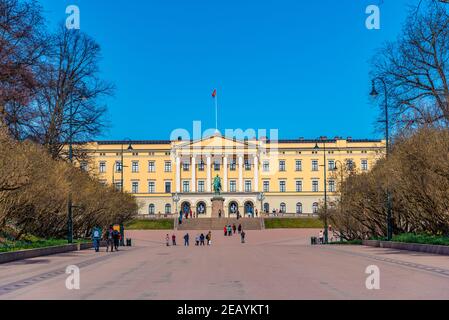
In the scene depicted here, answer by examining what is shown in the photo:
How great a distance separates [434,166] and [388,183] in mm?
7366

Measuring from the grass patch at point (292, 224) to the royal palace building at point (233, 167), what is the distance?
27.9m

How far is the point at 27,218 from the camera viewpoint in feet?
132

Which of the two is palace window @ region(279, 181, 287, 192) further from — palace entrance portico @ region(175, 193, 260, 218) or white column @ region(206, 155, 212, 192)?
white column @ region(206, 155, 212, 192)

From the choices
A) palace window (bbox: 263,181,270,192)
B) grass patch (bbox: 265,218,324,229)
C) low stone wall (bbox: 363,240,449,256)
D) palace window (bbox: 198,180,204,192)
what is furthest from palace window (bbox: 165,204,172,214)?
low stone wall (bbox: 363,240,449,256)

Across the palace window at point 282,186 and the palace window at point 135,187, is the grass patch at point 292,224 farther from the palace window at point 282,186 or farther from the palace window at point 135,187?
the palace window at point 135,187

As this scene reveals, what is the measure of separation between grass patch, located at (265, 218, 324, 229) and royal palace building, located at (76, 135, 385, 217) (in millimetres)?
27924

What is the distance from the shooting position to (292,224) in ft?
369

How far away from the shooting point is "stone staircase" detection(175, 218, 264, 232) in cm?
10671

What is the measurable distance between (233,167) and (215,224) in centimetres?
4170

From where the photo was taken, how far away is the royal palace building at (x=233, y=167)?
146125 mm

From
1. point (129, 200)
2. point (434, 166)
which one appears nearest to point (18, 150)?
point (434, 166)

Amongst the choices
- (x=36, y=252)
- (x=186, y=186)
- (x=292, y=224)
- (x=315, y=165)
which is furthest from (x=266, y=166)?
(x=36, y=252)

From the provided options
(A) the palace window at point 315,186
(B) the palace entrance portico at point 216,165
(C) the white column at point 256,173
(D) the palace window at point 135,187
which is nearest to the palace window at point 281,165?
(B) the palace entrance portico at point 216,165

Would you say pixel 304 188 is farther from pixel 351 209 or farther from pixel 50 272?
pixel 50 272
